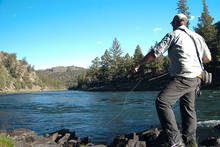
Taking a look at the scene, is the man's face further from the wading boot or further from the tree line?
the tree line

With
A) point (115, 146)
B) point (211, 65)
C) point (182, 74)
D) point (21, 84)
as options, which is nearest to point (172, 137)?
point (182, 74)

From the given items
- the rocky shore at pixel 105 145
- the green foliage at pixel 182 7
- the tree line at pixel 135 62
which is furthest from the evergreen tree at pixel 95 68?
the rocky shore at pixel 105 145

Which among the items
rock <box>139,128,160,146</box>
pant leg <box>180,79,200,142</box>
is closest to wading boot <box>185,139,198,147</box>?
pant leg <box>180,79,200,142</box>

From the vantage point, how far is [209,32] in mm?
42094

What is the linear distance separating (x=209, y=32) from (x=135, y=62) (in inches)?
1374

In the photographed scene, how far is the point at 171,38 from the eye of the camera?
335 centimetres

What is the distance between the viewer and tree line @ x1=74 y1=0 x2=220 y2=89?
4134 cm

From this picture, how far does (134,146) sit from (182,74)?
8.48ft

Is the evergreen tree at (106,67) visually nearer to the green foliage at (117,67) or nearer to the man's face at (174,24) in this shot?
the green foliage at (117,67)

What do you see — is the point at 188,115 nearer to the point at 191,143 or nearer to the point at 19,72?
the point at 191,143

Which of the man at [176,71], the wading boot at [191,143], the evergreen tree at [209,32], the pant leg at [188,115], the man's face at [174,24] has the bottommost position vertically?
the wading boot at [191,143]

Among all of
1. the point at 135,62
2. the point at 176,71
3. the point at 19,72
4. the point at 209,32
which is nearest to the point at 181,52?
the point at 176,71

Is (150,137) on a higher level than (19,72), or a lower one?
lower

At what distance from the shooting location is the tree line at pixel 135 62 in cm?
4134
